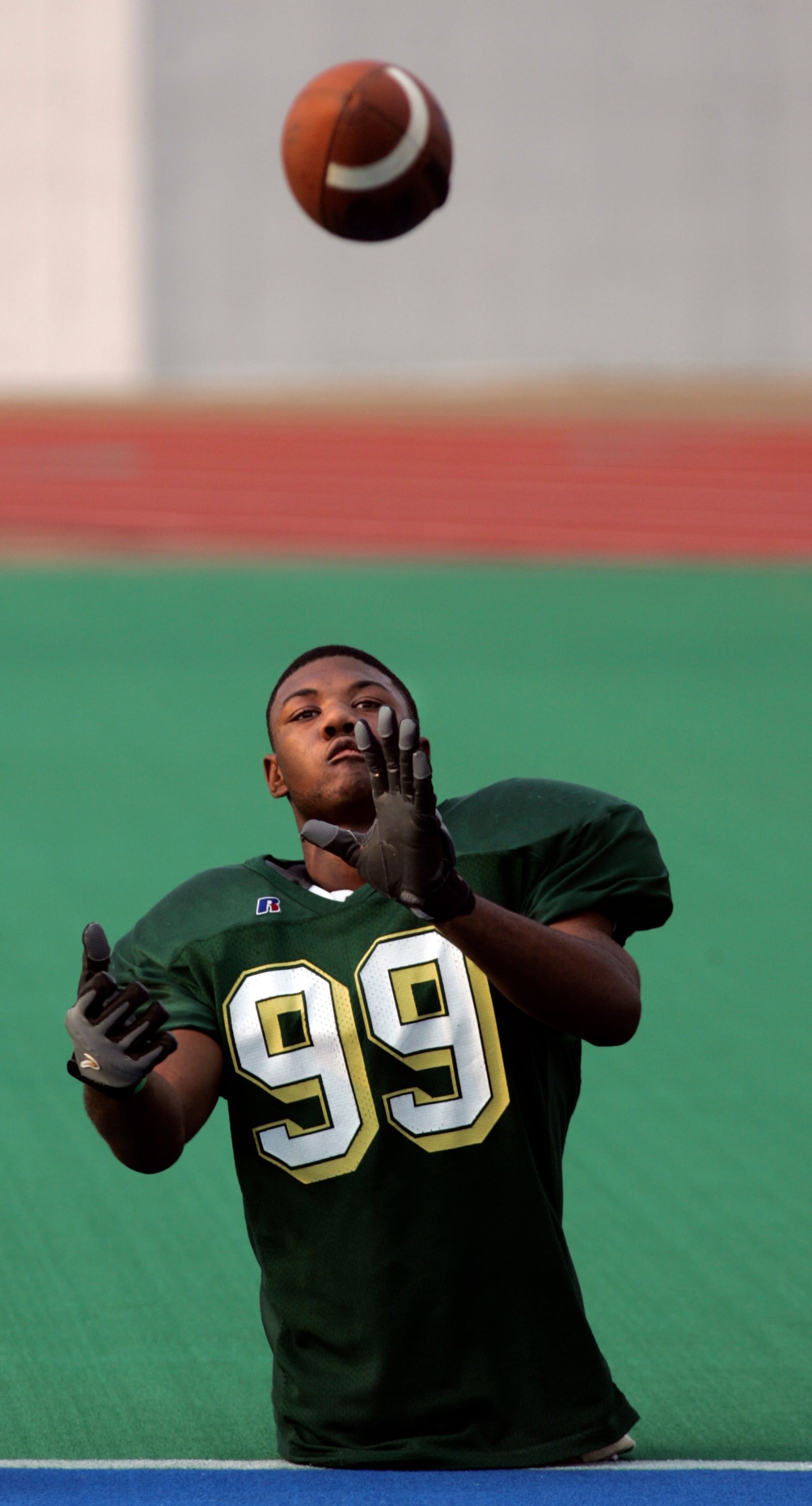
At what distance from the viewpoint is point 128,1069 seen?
2.01 m

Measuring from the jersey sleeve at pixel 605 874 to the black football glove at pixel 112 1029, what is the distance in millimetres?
529

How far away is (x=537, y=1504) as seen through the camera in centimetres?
202

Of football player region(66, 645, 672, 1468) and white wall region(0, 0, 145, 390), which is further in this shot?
white wall region(0, 0, 145, 390)

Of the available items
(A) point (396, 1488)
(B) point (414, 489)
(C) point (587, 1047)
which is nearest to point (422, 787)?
(A) point (396, 1488)

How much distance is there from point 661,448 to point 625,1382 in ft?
43.1

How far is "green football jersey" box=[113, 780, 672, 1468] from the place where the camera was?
229 centimetres

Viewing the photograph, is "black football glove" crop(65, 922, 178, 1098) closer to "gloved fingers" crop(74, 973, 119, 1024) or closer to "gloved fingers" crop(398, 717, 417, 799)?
"gloved fingers" crop(74, 973, 119, 1024)

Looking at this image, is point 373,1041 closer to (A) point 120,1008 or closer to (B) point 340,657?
(A) point 120,1008

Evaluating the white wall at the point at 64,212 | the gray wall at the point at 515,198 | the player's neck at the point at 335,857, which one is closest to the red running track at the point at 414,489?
the white wall at the point at 64,212

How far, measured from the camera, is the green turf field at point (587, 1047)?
10.6 feet

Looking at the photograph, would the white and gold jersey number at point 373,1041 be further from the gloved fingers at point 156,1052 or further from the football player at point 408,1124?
the gloved fingers at point 156,1052

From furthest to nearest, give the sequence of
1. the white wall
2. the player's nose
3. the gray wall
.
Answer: the white wall < the gray wall < the player's nose

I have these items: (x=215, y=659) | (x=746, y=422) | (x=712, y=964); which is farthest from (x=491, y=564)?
(x=712, y=964)

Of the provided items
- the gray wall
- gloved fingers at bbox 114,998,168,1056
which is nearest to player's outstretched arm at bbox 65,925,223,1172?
gloved fingers at bbox 114,998,168,1056
